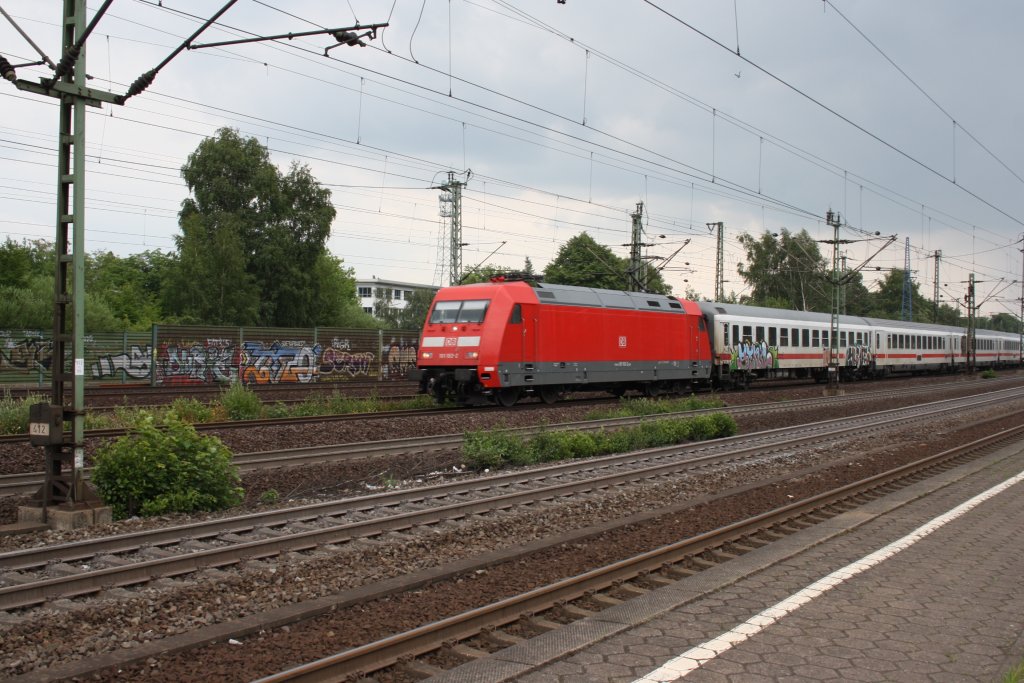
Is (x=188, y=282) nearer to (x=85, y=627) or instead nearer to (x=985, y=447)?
(x=985, y=447)

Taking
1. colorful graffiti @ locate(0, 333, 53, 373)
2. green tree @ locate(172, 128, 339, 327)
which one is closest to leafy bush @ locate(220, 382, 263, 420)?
colorful graffiti @ locate(0, 333, 53, 373)

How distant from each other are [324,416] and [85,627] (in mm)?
13416

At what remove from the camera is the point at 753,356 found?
111 ft

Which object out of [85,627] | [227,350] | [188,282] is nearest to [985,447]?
[85,627]

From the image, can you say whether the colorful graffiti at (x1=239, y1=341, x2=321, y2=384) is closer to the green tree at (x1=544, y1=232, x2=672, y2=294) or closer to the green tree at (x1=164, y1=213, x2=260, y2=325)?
the green tree at (x1=164, y1=213, x2=260, y2=325)

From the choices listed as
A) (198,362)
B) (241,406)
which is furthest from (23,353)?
(241,406)

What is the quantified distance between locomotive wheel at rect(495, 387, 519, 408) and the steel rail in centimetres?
1236

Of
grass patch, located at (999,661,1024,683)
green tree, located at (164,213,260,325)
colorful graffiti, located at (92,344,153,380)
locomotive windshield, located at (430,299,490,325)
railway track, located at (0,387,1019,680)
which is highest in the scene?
green tree, located at (164,213,260,325)

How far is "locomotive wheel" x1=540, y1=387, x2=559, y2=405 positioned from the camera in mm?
23834

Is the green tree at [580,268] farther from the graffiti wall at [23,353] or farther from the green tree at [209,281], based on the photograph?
the graffiti wall at [23,353]

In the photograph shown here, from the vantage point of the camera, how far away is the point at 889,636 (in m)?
5.59

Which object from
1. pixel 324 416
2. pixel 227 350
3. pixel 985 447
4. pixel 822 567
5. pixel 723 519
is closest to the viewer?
pixel 822 567

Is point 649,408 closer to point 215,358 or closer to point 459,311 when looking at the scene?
point 459,311

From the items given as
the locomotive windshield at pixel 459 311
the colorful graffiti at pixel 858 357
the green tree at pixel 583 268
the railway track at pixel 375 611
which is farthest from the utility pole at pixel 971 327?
the railway track at pixel 375 611
